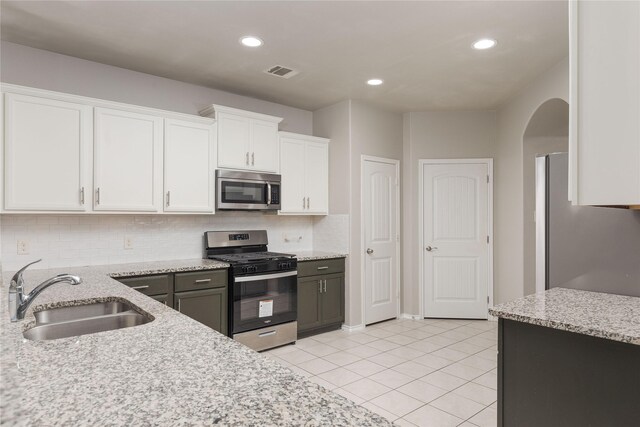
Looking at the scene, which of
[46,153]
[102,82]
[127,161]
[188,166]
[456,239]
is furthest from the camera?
[456,239]

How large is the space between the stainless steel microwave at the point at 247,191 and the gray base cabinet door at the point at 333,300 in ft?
3.49

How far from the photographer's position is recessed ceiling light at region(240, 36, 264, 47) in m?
2.99

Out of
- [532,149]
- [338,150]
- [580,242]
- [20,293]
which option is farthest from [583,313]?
[338,150]

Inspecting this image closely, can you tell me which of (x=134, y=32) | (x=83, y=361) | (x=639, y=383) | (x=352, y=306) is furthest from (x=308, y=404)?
(x=352, y=306)

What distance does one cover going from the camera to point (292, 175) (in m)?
4.43

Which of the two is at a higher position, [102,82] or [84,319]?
[102,82]

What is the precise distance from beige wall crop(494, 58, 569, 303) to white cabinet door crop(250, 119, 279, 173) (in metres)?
2.64

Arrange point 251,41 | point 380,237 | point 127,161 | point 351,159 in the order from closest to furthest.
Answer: point 251,41, point 127,161, point 351,159, point 380,237

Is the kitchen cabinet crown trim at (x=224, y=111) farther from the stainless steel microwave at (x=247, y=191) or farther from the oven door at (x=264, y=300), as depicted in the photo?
the oven door at (x=264, y=300)

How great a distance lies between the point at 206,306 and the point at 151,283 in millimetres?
521

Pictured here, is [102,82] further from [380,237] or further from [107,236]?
[380,237]

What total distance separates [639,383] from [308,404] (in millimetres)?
1445

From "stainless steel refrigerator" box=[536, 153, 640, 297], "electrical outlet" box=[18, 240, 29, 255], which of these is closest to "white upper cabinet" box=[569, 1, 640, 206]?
"stainless steel refrigerator" box=[536, 153, 640, 297]

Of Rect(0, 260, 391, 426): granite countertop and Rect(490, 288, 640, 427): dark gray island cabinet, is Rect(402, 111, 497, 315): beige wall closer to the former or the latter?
Rect(490, 288, 640, 427): dark gray island cabinet
